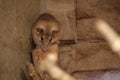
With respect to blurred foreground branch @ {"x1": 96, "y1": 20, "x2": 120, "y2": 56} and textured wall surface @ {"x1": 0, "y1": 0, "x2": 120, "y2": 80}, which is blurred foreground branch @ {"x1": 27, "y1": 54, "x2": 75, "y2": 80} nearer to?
textured wall surface @ {"x1": 0, "y1": 0, "x2": 120, "y2": 80}

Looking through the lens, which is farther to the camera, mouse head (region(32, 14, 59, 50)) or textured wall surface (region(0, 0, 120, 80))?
textured wall surface (region(0, 0, 120, 80))

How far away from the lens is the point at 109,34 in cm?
182

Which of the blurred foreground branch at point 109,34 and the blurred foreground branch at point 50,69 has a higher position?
the blurred foreground branch at point 109,34

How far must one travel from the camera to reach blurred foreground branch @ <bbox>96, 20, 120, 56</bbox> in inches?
71.0

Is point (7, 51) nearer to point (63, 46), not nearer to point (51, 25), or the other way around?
point (51, 25)

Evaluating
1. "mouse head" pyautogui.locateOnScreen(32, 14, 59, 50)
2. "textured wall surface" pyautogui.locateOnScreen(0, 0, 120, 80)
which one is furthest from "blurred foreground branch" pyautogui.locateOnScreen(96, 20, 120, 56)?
"mouse head" pyautogui.locateOnScreen(32, 14, 59, 50)

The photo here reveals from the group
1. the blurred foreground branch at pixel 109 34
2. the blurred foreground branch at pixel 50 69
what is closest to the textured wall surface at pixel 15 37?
the blurred foreground branch at pixel 50 69

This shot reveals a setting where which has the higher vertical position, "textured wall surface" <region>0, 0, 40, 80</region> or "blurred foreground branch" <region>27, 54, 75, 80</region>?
"textured wall surface" <region>0, 0, 40, 80</region>

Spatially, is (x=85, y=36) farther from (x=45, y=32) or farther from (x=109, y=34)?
(x=45, y=32)

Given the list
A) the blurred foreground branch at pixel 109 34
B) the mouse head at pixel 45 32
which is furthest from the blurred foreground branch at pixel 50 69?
the blurred foreground branch at pixel 109 34

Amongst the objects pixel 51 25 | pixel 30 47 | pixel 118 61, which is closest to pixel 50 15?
pixel 51 25

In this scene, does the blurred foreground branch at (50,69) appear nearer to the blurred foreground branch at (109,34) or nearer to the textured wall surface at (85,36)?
the textured wall surface at (85,36)

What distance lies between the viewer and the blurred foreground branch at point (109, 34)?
5.91ft

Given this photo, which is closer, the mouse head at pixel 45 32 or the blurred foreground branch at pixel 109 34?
the mouse head at pixel 45 32
